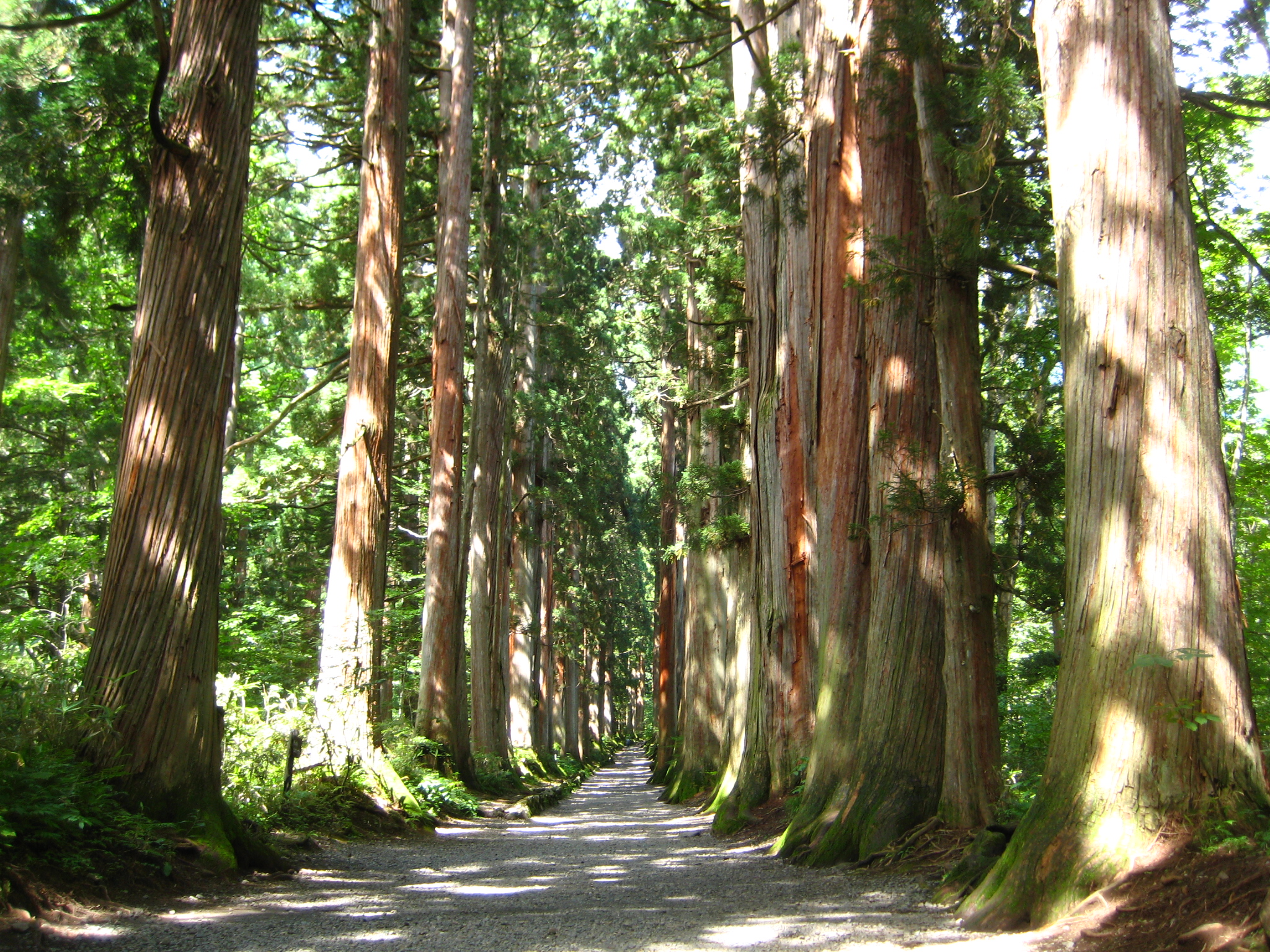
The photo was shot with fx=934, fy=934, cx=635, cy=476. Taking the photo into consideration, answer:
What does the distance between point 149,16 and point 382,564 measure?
5.88m

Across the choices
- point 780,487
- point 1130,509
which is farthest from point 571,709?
point 1130,509

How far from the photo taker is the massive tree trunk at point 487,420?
17641 mm

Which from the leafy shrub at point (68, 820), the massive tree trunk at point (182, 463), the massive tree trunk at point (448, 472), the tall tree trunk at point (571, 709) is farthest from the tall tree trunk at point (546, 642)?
the leafy shrub at point (68, 820)

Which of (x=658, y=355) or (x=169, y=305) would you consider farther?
(x=658, y=355)

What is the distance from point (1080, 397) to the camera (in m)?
4.37

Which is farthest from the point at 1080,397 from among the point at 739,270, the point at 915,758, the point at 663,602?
the point at 663,602

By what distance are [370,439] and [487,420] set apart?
278 inches

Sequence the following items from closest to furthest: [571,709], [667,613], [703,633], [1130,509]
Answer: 1. [1130,509]
2. [703,633]
3. [667,613]
4. [571,709]

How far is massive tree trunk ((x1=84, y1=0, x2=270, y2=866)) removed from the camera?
213 inches

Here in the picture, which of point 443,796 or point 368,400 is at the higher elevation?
point 368,400

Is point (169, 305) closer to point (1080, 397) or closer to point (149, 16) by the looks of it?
point (149, 16)

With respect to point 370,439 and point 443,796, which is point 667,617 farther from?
point 370,439

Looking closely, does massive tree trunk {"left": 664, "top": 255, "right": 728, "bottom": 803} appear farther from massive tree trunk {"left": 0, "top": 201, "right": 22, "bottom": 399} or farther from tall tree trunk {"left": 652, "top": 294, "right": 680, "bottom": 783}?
massive tree trunk {"left": 0, "top": 201, "right": 22, "bottom": 399}

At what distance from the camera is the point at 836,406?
339 inches
